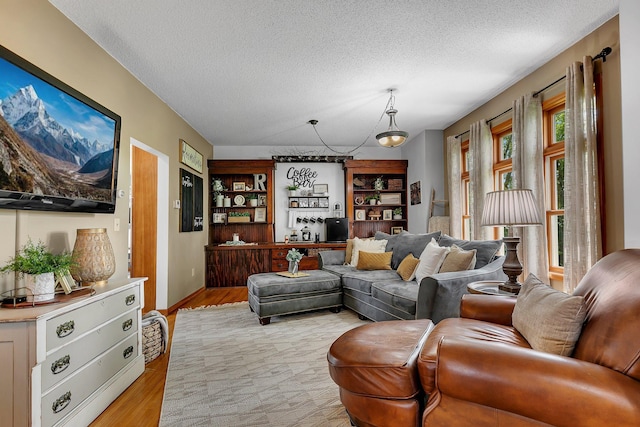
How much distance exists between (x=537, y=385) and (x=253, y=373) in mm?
1983

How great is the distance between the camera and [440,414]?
1396mm

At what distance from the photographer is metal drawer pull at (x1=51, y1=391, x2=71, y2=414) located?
1.74 metres

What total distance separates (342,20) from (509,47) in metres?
1.54

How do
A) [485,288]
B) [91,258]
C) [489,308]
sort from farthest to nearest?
1. [485,288]
2. [91,258]
3. [489,308]

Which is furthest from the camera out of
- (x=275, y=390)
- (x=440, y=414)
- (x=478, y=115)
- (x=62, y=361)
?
(x=478, y=115)

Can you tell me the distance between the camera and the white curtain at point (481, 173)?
14.4 ft

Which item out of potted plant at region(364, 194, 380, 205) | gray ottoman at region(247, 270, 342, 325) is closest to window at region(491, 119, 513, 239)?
gray ottoman at region(247, 270, 342, 325)

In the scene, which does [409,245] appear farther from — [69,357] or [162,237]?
[69,357]

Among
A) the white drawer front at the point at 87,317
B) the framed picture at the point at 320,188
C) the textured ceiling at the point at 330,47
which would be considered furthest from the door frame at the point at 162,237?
the framed picture at the point at 320,188

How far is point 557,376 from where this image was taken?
3.81ft

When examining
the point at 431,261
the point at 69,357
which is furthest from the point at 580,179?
the point at 69,357

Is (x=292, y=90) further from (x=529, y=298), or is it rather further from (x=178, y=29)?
(x=529, y=298)

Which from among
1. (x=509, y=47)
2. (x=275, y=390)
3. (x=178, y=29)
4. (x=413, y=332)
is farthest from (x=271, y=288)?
(x=509, y=47)

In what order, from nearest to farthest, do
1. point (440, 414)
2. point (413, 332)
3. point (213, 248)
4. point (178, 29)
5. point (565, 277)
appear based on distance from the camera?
point (440, 414), point (413, 332), point (178, 29), point (565, 277), point (213, 248)
